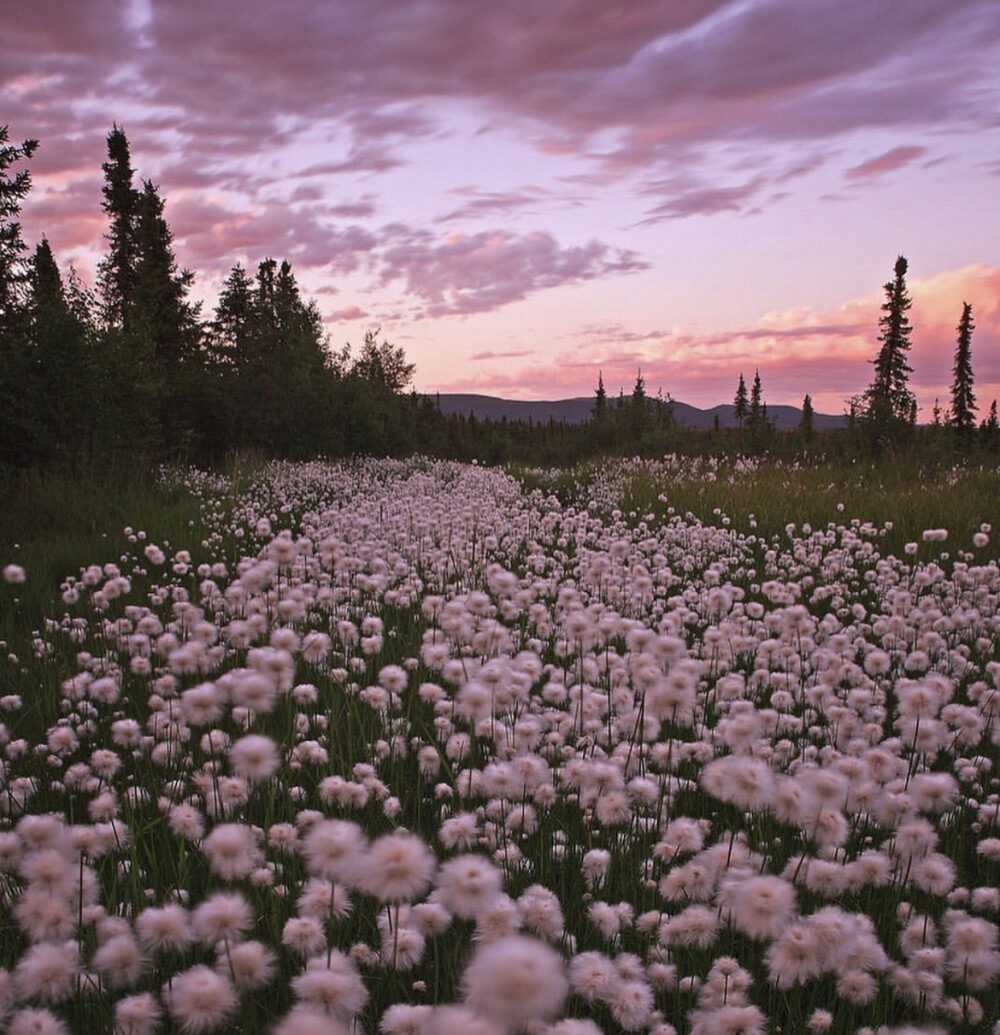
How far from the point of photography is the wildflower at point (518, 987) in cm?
119

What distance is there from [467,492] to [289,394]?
53.3 ft

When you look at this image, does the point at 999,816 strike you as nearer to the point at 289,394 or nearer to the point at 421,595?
the point at 421,595

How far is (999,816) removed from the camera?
3324 millimetres

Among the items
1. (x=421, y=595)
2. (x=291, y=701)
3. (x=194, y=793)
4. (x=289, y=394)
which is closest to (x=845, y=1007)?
(x=194, y=793)

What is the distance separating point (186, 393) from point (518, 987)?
107ft

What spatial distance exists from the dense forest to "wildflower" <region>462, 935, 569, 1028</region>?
16562 millimetres

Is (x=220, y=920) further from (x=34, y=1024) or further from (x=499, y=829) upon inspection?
(x=499, y=829)

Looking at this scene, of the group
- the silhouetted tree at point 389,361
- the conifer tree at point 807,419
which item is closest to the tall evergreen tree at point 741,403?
the conifer tree at point 807,419

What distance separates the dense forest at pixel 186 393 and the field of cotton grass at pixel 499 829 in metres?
13.2

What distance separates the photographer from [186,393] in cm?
3044

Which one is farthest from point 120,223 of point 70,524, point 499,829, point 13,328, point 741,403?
point 741,403

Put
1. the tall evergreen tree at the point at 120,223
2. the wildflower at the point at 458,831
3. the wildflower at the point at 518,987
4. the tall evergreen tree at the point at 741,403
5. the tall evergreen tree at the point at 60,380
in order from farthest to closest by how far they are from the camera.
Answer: the tall evergreen tree at the point at 741,403 < the tall evergreen tree at the point at 120,223 < the tall evergreen tree at the point at 60,380 < the wildflower at the point at 458,831 < the wildflower at the point at 518,987

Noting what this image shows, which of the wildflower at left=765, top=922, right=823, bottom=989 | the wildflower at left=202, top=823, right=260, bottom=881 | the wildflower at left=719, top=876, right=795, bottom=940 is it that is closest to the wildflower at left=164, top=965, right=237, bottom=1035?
the wildflower at left=202, top=823, right=260, bottom=881

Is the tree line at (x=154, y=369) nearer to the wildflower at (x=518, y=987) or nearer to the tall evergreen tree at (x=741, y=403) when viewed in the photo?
the wildflower at (x=518, y=987)
